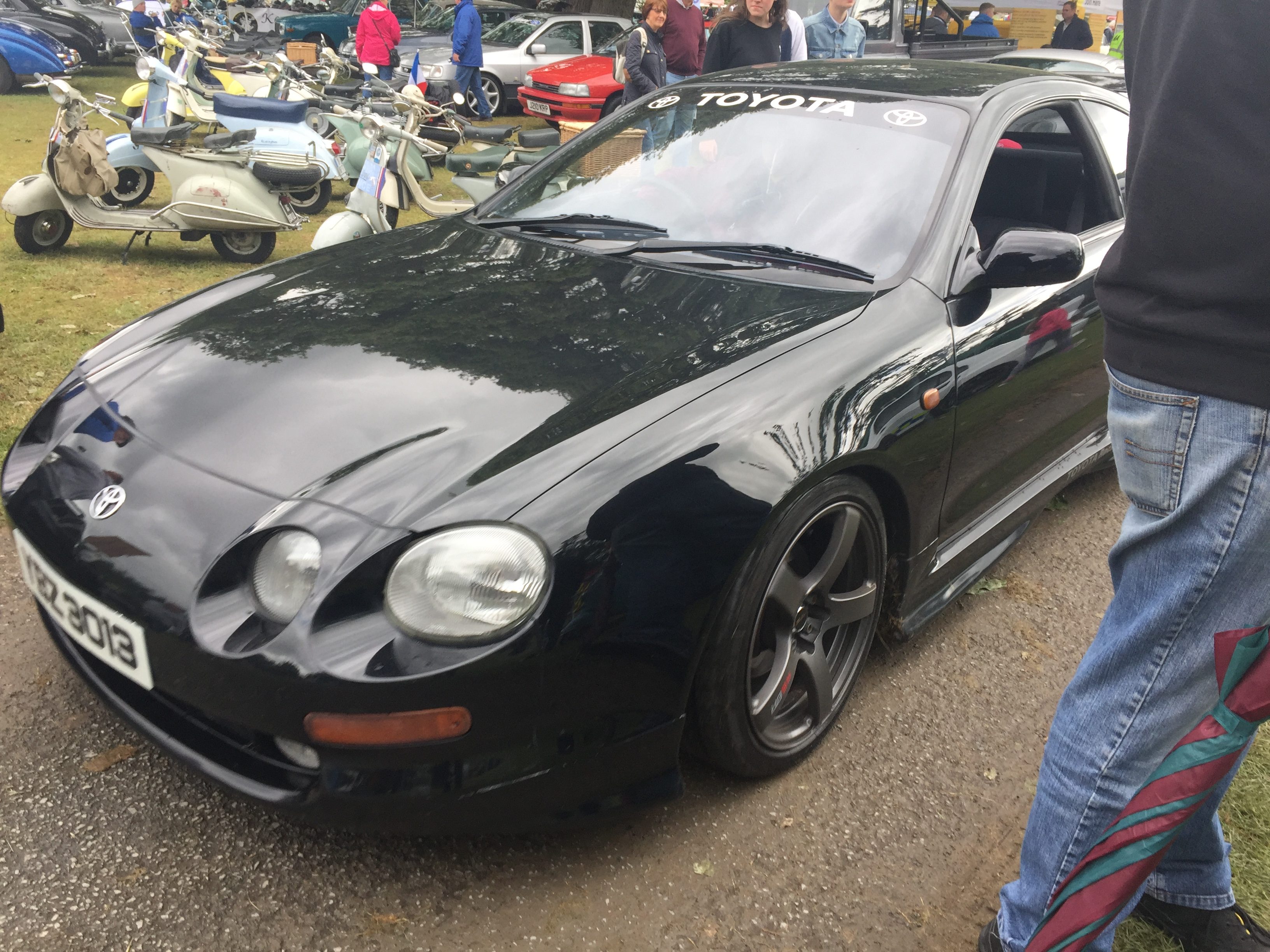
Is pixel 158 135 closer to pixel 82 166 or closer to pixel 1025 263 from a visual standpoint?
pixel 82 166

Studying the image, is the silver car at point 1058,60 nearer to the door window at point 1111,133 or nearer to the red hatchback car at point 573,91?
the door window at point 1111,133

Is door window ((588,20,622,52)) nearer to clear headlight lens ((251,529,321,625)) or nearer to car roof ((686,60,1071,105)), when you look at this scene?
car roof ((686,60,1071,105))

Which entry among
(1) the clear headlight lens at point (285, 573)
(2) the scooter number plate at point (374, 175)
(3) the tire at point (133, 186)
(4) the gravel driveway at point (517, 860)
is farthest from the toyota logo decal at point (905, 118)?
(3) the tire at point (133, 186)

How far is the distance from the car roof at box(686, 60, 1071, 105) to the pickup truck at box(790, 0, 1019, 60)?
22.3 ft

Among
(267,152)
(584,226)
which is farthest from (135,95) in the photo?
(584,226)

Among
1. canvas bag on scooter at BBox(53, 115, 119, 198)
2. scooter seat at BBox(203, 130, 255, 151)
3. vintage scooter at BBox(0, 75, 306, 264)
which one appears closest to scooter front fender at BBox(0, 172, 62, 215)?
vintage scooter at BBox(0, 75, 306, 264)

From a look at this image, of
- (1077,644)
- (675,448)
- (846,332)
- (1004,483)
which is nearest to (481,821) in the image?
(675,448)

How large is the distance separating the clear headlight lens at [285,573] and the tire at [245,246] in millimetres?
5144

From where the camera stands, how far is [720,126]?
2.99 meters

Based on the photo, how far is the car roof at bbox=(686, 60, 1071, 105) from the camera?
2.92m

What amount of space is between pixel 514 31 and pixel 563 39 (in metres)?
0.90

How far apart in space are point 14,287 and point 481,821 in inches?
196

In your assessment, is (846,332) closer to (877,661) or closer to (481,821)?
(877,661)

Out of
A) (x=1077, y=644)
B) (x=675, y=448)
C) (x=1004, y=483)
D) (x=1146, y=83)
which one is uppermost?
(x=1146, y=83)
